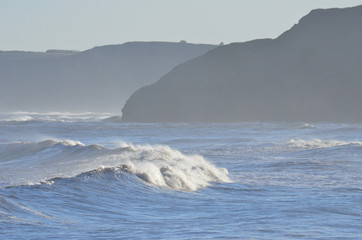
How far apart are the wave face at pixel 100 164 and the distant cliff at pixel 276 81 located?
45.9m

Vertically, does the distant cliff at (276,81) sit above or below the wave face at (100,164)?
above

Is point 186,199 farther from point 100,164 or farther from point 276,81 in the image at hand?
point 276,81

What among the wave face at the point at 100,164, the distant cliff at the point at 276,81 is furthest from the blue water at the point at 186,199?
the distant cliff at the point at 276,81

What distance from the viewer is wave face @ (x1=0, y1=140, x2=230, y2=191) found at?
20516mm

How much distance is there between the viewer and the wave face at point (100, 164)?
20516 mm

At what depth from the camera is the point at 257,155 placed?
103 feet

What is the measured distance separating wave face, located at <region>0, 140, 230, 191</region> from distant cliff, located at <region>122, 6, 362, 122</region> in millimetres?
45855

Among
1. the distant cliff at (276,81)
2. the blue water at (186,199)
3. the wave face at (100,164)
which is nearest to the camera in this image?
the blue water at (186,199)

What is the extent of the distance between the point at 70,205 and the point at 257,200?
3.99 m

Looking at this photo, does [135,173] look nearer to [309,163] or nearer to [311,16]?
[309,163]

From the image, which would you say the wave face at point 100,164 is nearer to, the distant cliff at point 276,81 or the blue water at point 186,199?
the blue water at point 186,199

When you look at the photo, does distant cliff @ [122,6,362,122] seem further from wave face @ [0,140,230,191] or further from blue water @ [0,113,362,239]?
blue water @ [0,113,362,239]

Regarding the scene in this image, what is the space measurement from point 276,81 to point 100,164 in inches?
2304

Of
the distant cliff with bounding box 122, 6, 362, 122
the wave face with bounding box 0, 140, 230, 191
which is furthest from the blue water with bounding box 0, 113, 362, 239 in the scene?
the distant cliff with bounding box 122, 6, 362, 122
